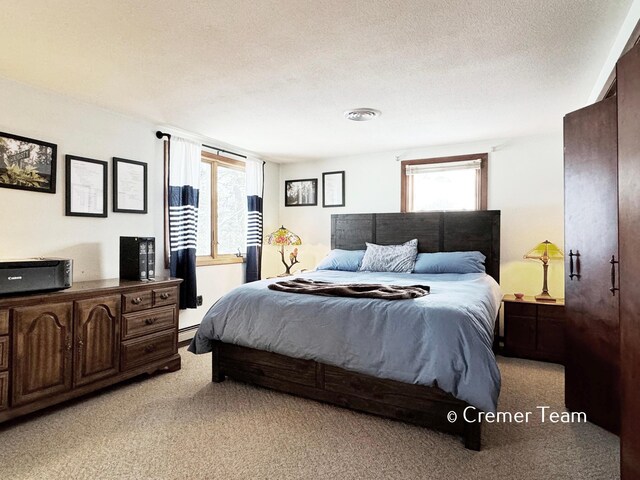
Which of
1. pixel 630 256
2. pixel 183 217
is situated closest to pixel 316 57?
pixel 630 256

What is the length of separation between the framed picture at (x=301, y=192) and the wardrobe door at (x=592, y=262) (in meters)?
3.42

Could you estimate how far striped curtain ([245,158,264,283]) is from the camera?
4895mm

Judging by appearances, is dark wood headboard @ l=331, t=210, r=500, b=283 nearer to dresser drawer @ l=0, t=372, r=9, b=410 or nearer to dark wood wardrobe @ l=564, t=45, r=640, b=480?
dark wood wardrobe @ l=564, t=45, r=640, b=480

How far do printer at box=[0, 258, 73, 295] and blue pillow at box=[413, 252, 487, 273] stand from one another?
309 cm

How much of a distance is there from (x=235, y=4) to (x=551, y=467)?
274 cm

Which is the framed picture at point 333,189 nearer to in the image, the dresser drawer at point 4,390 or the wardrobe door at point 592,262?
the wardrobe door at point 592,262

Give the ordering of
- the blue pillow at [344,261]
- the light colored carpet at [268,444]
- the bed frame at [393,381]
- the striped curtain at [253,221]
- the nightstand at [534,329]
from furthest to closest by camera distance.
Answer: the striped curtain at [253,221]
the blue pillow at [344,261]
the nightstand at [534,329]
the bed frame at [393,381]
the light colored carpet at [268,444]

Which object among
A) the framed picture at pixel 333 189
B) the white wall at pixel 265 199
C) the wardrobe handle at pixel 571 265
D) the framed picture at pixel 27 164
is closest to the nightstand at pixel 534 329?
the white wall at pixel 265 199

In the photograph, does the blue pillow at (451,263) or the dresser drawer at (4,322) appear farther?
the blue pillow at (451,263)

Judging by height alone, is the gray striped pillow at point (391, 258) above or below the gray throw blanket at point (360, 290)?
above

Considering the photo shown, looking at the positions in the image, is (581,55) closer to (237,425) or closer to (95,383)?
(237,425)

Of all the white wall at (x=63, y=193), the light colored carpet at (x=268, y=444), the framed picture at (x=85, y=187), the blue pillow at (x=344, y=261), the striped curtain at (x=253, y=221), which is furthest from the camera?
the striped curtain at (x=253, y=221)

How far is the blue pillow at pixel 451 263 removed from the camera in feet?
12.6

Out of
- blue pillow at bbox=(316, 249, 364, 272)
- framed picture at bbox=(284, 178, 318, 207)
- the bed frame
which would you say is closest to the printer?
the bed frame
